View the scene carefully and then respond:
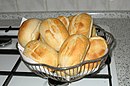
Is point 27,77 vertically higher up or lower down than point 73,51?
lower down

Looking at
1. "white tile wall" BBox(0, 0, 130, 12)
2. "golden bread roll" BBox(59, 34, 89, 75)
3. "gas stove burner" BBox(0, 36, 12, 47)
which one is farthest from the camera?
"white tile wall" BBox(0, 0, 130, 12)

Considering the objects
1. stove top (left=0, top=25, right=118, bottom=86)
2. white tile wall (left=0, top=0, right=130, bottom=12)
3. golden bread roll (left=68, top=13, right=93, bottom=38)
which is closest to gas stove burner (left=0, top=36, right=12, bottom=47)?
stove top (left=0, top=25, right=118, bottom=86)

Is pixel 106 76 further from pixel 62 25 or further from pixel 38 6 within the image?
pixel 38 6

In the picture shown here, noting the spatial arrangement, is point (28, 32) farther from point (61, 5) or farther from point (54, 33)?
point (61, 5)

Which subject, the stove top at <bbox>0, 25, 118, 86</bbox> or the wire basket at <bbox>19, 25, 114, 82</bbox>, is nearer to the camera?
the wire basket at <bbox>19, 25, 114, 82</bbox>

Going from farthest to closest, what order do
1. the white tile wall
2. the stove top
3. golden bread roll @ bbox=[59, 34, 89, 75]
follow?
the white tile wall < the stove top < golden bread roll @ bbox=[59, 34, 89, 75]

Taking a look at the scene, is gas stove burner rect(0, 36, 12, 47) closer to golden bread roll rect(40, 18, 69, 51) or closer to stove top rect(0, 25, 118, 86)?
stove top rect(0, 25, 118, 86)

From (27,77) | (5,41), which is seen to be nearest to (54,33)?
(27,77)

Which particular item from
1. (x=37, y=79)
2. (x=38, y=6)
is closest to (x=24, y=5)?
(x=38, y=6)
